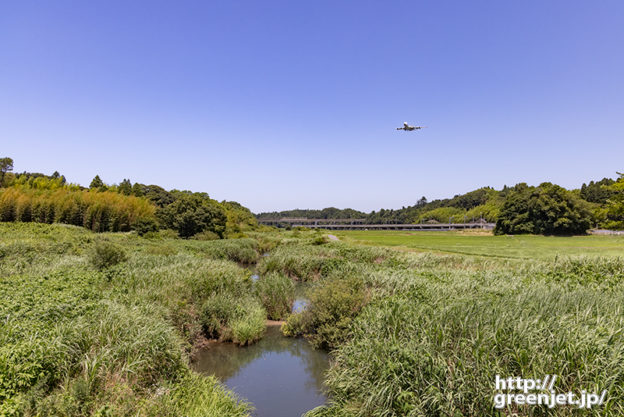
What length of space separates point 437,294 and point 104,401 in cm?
837

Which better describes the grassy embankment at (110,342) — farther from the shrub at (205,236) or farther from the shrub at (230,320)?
the shrub at (205,236)

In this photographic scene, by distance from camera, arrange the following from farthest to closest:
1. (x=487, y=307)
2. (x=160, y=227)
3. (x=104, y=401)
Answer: (x=160, y=227) < (x=487, y=307) < (x=104, y=401)

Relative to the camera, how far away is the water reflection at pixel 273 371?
744cm

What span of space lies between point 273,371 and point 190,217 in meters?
38.7

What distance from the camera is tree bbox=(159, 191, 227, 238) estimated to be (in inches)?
1737

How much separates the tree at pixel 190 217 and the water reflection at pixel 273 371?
36.3 m

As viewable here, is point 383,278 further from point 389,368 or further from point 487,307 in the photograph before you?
point 389,368

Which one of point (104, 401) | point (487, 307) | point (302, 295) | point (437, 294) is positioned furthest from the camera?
point (302, 295)

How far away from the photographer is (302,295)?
55.3 ft

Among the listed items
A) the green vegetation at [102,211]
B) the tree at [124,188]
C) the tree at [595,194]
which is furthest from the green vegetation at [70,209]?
the tree at [595,194]

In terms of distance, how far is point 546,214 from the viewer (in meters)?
62.2

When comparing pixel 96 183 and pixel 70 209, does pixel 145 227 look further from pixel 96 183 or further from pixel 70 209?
pixel 96 183

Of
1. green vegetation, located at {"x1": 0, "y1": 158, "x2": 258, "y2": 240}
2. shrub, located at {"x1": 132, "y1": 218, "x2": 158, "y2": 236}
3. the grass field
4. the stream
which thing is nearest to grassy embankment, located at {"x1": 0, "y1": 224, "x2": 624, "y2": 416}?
the stream

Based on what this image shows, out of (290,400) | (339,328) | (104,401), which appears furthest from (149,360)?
(339,328)
